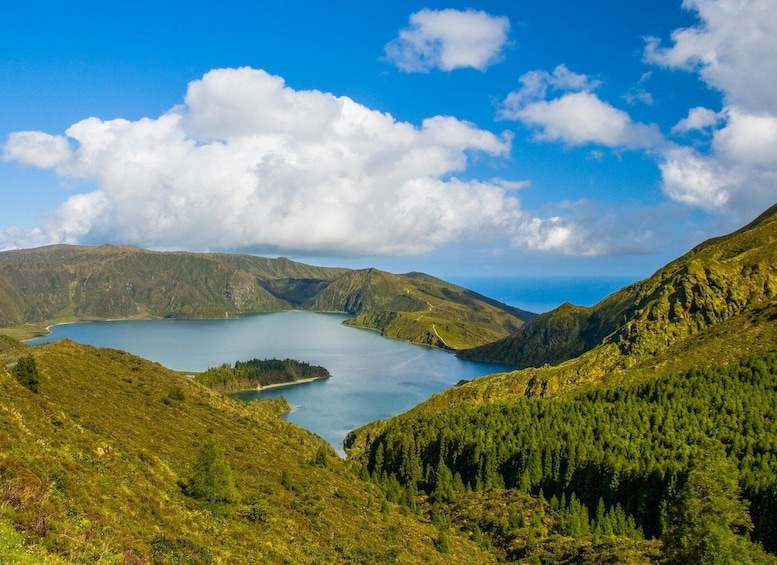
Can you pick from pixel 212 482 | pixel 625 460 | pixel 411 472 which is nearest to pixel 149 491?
pixel 212 482

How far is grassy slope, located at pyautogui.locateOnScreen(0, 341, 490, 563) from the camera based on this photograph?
24.8 metres

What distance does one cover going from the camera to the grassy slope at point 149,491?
2484 centimetres

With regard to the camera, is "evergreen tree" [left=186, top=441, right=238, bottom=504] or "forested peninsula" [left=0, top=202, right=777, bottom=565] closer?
"forested peninsula" [left=0, top=202, right=777, bottom=565]

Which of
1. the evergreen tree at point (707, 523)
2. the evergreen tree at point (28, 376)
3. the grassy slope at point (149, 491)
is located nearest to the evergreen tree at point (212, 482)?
the grassy slope at point (149, 491)

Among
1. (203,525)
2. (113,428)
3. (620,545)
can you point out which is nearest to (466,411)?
(620,545)

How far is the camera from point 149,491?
127 feet

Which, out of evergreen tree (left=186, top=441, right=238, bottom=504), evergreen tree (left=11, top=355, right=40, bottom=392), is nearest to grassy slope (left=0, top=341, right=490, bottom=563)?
evergreen tree (left=186, top=441, right=238, bottom=504)

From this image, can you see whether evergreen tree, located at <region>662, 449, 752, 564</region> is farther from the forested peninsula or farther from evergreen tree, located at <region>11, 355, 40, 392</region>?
evergreen tree, located at <region>11, 355, 40, 392</region>

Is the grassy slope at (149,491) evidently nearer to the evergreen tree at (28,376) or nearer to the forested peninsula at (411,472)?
the forested peninsula at (411,472)

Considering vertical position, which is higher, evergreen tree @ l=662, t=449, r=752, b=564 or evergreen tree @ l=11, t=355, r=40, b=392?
evergreen tree @ l=11, t=355, r=40, b=392

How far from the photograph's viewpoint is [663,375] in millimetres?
153250

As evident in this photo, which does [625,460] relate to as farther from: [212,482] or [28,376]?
[28,376]

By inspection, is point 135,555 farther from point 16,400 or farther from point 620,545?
point 620,545

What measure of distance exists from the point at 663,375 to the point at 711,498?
361 feet
